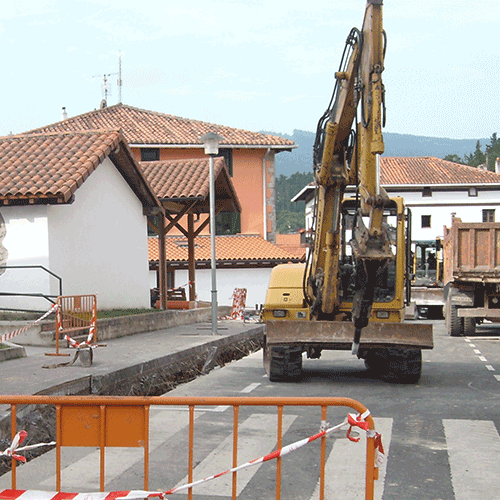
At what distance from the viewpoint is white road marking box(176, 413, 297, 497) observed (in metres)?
6.34

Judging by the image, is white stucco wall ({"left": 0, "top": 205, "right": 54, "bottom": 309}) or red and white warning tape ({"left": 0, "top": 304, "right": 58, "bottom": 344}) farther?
white stucco wall ({"left": 0, "top": 205, "right": 54, "bottom": 309})

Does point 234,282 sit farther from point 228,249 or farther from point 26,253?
point 26,253

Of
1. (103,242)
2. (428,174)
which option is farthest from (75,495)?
(428,174)

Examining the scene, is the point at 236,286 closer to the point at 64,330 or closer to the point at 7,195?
the point at 7,195

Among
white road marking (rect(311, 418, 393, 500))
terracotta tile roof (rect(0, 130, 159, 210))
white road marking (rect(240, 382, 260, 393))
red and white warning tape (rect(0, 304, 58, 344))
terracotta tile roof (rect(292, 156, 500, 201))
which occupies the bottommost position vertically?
white road marking (rect(240, 382, 260, 393))

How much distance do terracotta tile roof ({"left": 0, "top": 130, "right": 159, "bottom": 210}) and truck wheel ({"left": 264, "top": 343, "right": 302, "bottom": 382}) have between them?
7.44 meters

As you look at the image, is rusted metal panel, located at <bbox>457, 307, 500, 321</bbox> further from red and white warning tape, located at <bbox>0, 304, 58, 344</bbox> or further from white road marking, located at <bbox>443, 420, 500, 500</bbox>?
white road marking, located at <bbox>443, 420, 500, 500</bbox>

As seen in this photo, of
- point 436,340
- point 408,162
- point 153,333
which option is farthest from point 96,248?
point 408,162

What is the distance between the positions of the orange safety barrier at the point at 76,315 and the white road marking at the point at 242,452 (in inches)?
268

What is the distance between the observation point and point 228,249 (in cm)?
3784

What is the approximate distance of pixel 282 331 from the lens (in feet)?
39.7

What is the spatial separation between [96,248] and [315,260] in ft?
31.4

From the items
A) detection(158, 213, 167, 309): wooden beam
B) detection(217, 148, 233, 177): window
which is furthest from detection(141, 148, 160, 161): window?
detection(158, 213, 167, 309): wooden beam

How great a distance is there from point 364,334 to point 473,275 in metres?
10.0
